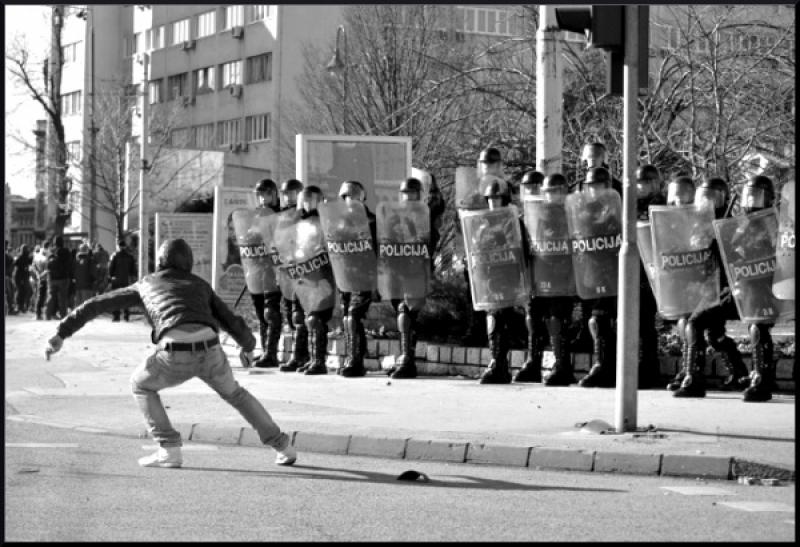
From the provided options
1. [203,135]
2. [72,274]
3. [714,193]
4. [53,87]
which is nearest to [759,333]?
[714,193]

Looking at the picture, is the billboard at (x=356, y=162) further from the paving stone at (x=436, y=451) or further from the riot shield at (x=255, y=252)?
the paving stone at (x=436, y=451)

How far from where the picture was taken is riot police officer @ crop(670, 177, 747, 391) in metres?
12.1

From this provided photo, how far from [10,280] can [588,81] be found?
21.0m

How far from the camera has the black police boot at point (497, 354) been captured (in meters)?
13.6

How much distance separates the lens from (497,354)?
13.7 meters

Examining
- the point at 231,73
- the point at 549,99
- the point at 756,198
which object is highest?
the point at 231,73

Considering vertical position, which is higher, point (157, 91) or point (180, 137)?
point (157, 91)

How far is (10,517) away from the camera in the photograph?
23.7 ft

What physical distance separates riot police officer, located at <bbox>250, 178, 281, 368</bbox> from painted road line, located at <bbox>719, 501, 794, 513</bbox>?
28.9ft

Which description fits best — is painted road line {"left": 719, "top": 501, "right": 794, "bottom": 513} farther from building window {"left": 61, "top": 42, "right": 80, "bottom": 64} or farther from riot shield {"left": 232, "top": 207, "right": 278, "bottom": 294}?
building window {"left": 61, "top": 42, "right": 80, "bottom": 64}

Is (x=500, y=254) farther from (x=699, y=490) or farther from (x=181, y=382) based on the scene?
(x=699, y=490)

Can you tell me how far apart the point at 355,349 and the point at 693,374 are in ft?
12.5

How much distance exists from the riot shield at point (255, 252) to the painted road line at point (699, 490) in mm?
8218

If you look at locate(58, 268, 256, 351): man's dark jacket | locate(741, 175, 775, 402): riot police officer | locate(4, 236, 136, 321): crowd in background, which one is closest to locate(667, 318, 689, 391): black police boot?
locate(741, 175, 775, 402): riot police officer
